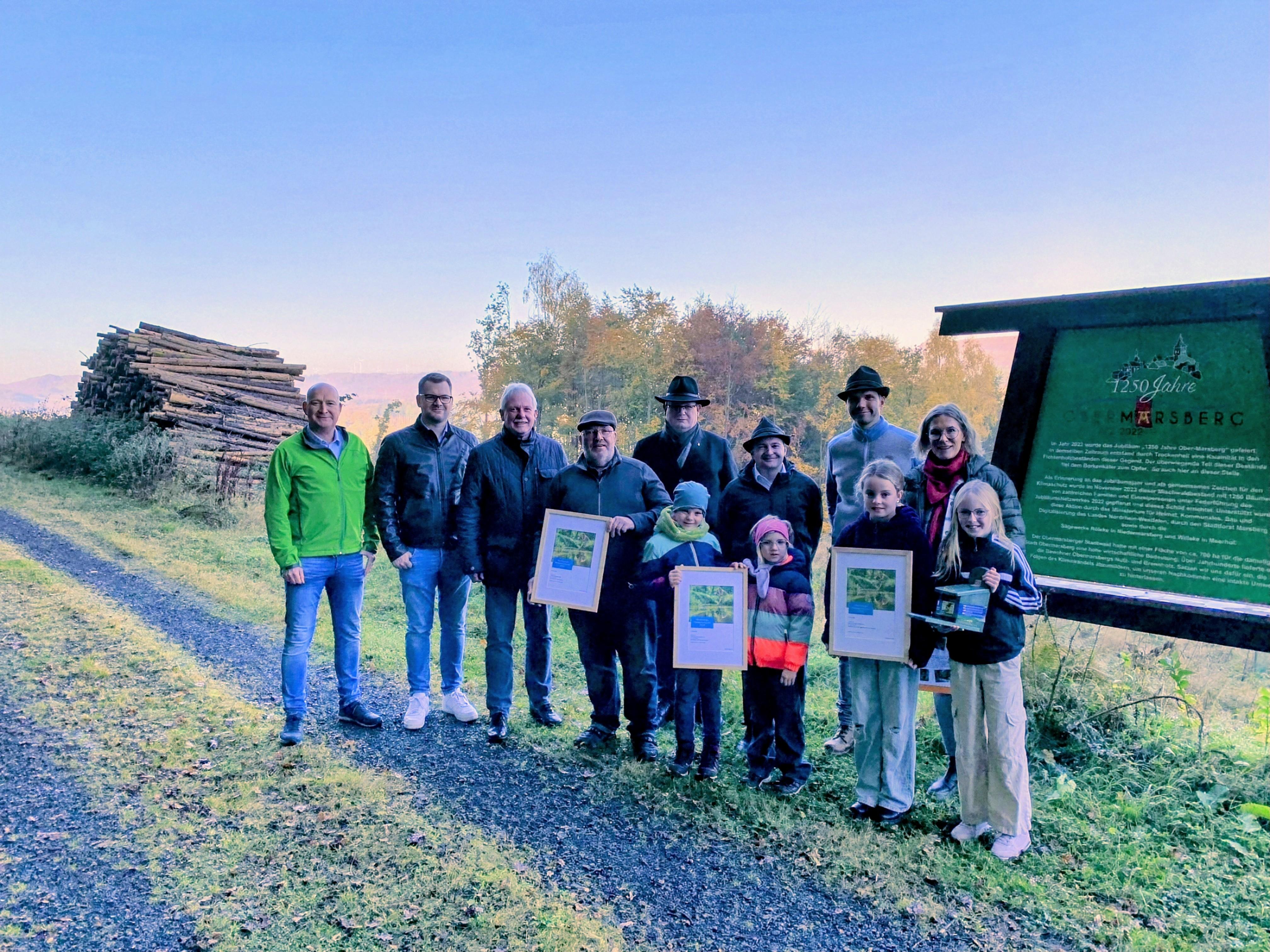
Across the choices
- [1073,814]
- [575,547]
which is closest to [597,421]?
[575,547]

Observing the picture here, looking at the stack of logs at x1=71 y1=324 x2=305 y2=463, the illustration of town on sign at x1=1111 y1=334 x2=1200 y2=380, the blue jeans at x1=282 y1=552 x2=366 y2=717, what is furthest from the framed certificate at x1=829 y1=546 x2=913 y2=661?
the stack of logs at x1=71 y1=324 x2=305 y2=463

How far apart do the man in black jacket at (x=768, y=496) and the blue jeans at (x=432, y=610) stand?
214cm

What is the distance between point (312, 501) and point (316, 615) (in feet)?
2.71

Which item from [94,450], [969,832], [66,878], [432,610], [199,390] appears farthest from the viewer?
[199,390]

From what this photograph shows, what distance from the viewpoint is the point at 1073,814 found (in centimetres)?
472

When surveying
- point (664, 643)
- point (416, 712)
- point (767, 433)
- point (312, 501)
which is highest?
point (767, 433)

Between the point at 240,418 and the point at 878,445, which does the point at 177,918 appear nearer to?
the point at 878,445

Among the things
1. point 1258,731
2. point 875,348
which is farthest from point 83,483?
point 875,348

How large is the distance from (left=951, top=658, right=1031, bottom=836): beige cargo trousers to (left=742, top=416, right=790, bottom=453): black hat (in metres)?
1.77

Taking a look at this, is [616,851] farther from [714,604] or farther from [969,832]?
[969,832]

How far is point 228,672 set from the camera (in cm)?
695

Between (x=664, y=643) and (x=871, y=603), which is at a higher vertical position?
(x=871, y=603)

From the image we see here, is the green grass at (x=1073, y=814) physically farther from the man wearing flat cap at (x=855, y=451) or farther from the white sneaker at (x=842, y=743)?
the man wearing flat cap at (x=855, y=451)

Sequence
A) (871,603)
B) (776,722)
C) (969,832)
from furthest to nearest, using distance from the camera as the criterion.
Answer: (776,722)
(871,603)
(969,832)
